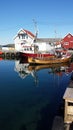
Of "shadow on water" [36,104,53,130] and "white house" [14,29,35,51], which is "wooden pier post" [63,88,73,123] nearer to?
"shadow on water" [36,104,53,130]

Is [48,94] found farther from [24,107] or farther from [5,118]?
[5,118]

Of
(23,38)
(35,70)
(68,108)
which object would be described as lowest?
(35,70)

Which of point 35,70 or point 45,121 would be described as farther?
point 35,70

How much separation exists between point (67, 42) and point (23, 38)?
45.1 feet

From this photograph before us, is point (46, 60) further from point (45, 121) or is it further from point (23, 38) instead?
point (45, 121)

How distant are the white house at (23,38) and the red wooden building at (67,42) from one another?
1041 centimetres

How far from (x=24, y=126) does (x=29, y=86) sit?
12.0 m

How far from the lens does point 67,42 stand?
7269 centimetres

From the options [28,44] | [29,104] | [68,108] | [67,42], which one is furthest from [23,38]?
[68,108]

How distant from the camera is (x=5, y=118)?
47.1 ft

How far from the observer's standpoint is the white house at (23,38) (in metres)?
66.9

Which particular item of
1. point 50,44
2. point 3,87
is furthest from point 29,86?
point 50,44

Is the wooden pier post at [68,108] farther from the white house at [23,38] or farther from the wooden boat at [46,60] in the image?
the white house at [23,38]

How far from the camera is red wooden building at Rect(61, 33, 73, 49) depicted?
72.4 meters
